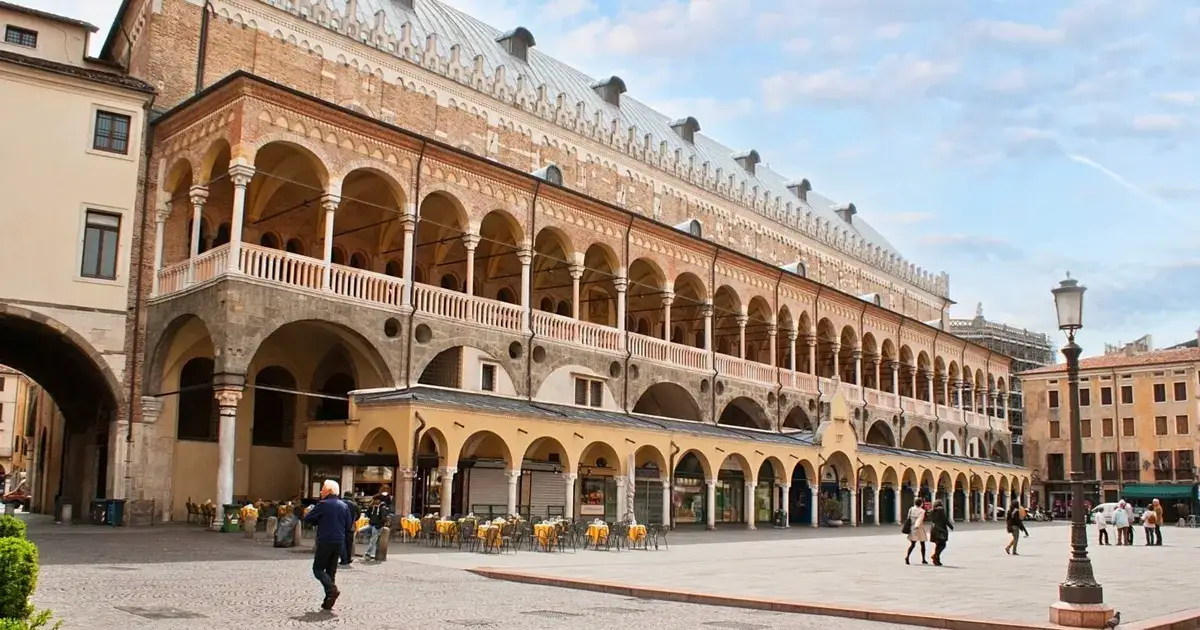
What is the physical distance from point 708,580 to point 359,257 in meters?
19.0

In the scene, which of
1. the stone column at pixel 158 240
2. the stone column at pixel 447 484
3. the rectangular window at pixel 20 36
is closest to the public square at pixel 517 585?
the stone column at pixel 447 484

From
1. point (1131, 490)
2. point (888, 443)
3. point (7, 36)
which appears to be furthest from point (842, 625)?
point (1131, 490)

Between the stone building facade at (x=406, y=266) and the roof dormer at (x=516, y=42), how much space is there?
122 millimetres

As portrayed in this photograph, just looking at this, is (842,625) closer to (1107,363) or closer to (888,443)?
(888,443)

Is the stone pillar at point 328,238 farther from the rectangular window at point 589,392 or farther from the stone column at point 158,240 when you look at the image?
the rectangular window at point 589,392

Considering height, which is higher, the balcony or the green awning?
the balcony

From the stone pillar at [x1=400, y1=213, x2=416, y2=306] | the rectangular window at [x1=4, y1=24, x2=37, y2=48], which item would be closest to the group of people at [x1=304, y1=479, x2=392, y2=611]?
the stone pillar at [x1=400, y1=213, x2=416, y2=306]

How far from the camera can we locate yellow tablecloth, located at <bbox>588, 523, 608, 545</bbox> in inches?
933

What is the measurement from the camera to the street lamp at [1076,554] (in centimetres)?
1172

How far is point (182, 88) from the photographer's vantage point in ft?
89.4

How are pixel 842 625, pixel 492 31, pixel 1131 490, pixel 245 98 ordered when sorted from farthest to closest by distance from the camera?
pixel 1131 490 < pixel 492 31 < pixel 245 98 < pixel 842 625

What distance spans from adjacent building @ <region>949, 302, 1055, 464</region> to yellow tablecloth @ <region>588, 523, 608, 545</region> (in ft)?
223

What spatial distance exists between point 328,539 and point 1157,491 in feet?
218

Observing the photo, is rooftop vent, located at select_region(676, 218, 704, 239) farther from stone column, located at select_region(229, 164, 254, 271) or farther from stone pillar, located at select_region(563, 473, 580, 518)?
stone column, located at select_region(229, 164, 254, 271)
